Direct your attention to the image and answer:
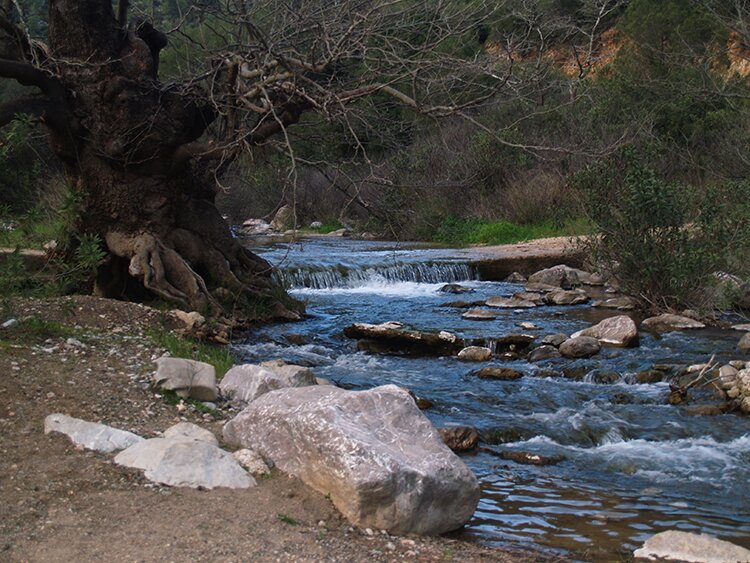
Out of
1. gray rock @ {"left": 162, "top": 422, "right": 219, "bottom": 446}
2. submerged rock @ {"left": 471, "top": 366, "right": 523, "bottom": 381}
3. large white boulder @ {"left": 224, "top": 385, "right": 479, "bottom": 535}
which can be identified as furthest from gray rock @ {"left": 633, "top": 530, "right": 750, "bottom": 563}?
submerged rock @ {"left": 471, "top": 366, "right": 523, "bottom": 381}

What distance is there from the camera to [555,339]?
35.0ft

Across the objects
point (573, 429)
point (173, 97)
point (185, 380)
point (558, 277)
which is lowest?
point (573, 429)

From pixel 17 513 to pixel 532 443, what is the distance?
4065mm

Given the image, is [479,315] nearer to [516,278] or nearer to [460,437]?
[516,278]

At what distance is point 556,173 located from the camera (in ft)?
75.6

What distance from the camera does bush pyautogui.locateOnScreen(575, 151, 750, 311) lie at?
11828 millimetres

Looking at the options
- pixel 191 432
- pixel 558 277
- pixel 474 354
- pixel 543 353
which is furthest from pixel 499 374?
pixel 558 277

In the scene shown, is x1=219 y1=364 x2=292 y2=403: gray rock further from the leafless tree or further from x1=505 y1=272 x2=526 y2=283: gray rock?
x1=505 y1=272 x2=526 y2=283: gray rock

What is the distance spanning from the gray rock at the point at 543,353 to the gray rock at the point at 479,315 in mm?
2409

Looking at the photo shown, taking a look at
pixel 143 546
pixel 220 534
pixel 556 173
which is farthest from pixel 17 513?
pixel 556 173

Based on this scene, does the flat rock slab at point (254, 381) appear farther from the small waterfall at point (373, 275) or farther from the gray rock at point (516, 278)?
the gray rock at point (516, 278)

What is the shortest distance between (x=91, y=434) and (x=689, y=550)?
3376 mm

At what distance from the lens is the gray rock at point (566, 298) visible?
46.7 feet

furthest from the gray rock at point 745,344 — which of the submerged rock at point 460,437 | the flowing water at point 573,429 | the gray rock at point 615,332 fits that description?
the submerged rock at point 460,437
